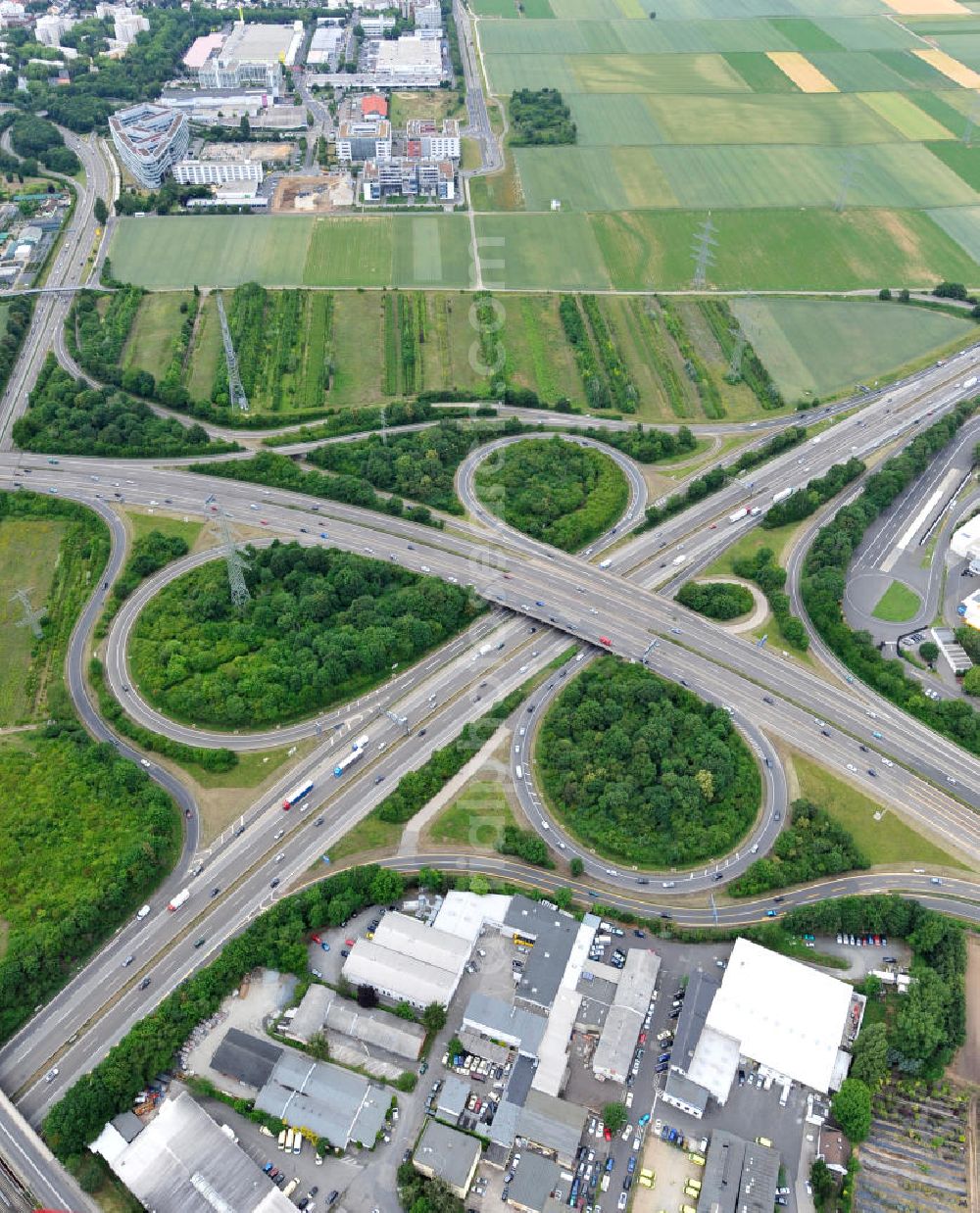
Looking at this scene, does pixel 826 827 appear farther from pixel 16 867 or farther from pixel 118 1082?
pixel 16 867

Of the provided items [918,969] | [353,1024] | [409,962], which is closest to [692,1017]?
[918,969]

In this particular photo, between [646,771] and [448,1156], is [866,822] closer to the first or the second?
[646,771]

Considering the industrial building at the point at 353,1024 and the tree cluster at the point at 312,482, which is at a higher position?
the tree cluster at the point at 312,482

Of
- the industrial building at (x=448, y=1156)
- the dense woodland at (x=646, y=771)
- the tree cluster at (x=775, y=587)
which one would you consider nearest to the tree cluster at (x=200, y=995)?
the industrial building at (x=448, y=1156)

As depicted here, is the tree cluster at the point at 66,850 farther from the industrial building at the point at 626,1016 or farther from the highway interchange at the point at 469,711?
the industrial building at the point at 626,1016

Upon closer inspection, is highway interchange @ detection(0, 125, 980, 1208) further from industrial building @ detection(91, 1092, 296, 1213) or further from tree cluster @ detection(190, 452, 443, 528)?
industrial building @ detection(91, 1092, 296, 1213)
